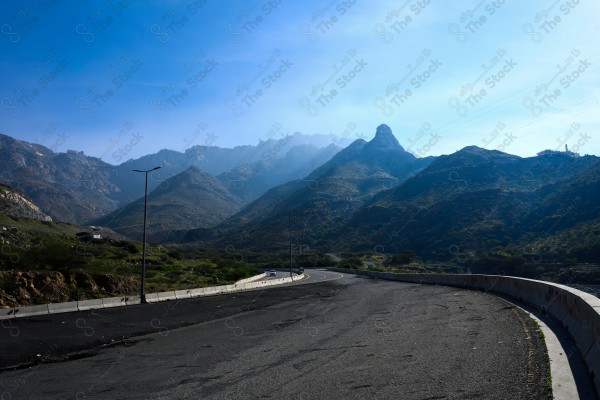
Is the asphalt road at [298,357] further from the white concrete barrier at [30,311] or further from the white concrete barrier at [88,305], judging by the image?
the white concrete barrier at [88,305]

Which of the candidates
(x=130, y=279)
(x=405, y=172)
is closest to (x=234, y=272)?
(x=130, y=279)

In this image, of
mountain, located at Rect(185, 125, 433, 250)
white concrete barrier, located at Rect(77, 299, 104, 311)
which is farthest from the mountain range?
white concrete barrier, located at Rect(77, 299, 104, 311)

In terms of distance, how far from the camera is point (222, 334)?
612 inches

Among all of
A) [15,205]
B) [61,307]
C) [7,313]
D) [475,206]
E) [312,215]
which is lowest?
[61,307]

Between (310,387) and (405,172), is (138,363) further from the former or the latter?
(405,172)

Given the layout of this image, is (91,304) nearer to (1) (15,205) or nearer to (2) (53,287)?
(2) (53,287)

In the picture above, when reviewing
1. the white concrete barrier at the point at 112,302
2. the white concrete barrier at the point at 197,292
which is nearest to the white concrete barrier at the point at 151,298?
the white concrete barrier at the point at 112,302

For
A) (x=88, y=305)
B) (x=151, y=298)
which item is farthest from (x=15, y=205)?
(x=88, y=305)

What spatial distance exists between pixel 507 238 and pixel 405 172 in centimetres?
11799

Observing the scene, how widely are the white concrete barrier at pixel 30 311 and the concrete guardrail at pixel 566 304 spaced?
2050 cm

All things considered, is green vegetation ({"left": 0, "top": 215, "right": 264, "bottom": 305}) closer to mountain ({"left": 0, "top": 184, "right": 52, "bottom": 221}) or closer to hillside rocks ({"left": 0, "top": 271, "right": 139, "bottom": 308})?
hillside rocks ({"left": 0, "top": 271, "right": 139, "bottom": 308})

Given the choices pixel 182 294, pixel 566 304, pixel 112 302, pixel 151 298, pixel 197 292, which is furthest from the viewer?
pixel 197 292

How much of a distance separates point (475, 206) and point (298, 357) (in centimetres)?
9731

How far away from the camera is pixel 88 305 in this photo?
26.2m
